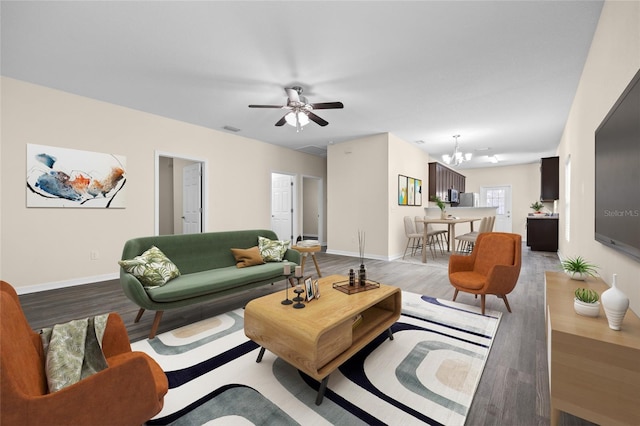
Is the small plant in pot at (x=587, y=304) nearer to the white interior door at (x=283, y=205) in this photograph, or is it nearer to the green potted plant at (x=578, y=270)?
the green potted plant at (x=578, y=270)

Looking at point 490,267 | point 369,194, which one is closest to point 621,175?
point 490,267

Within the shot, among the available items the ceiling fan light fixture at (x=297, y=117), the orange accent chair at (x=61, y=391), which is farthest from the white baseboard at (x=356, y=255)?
the orange accent chair at (x=61, y=391)

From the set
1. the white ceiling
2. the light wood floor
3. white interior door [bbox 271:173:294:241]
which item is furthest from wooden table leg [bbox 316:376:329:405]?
white interior door [bbox 271:173:294:241]

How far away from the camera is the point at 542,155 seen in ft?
24.9

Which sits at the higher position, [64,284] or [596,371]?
[596,371]

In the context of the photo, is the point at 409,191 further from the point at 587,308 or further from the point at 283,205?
the point at 587,308

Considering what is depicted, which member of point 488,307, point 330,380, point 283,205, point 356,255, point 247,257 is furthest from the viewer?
point 283,205

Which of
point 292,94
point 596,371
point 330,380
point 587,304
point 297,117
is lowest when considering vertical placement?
→ point 330,380

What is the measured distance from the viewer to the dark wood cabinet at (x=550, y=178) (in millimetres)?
6109

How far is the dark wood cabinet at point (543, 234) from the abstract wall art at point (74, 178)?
8.88 m

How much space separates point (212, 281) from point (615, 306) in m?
2.75

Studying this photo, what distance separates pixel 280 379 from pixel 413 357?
3.17 ft

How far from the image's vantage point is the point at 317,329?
150 centimetres

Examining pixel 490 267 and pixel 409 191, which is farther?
pixel 409 191
